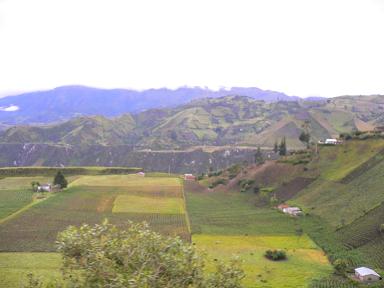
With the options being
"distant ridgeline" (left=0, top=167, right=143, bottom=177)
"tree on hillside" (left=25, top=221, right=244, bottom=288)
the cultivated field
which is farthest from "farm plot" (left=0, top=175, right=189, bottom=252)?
"tree on hillside" (left=25, top=221, right=244, bottom=288)

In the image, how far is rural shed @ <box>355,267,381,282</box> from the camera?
46.5m

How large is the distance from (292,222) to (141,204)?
31920 millimetres

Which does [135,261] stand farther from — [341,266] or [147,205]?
[147,205]

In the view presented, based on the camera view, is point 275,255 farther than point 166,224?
No

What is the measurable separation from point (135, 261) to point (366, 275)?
36.3m

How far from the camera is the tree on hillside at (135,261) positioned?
17453 millimetres

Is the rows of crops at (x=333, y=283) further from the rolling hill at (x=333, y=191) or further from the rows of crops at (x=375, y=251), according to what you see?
the rows of crops at (x=375, y=251)

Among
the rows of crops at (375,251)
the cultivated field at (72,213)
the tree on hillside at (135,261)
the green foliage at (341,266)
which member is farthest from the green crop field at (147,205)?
the tree on hillside at (135,261)

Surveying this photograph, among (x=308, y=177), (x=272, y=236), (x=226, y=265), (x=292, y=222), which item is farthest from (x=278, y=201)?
(x=226, y=265)

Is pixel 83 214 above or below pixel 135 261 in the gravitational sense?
below

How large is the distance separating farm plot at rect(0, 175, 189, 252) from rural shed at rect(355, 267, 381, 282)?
998 inches

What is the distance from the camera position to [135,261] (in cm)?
1853

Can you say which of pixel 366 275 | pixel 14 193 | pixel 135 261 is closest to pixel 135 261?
pixel 135 261

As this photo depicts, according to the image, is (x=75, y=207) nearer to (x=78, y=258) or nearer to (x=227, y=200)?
(x=227, y=200)
